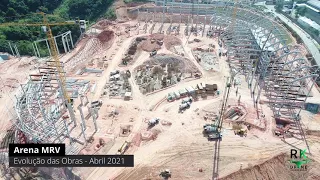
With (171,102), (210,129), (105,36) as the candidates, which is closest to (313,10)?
(171,102)

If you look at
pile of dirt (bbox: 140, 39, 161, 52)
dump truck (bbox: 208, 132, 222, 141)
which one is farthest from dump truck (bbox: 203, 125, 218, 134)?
pile of dirt (bbox: 140, 39, 161, 52)

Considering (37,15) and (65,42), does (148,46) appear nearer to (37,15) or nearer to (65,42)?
(65,42)

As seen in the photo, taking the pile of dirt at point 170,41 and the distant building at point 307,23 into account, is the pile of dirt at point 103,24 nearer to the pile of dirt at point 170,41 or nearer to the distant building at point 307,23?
the pile of dirt at point 170,41

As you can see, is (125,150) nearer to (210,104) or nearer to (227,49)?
(210,104)

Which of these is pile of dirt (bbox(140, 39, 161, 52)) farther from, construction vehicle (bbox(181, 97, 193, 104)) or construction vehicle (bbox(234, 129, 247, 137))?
construction vehicle (bbox(234, 129, 247, 137))

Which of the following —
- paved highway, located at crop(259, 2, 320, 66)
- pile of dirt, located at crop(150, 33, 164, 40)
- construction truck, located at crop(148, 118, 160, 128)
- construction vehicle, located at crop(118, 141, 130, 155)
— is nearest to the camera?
construction vehicle, located at crop(118, 141, 130, 155)
